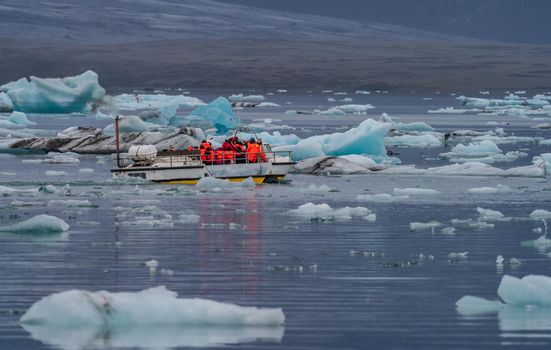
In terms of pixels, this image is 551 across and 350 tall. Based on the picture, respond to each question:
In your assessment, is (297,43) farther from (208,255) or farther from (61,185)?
(208,255)

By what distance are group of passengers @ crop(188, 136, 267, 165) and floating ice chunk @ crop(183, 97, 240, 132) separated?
14394mm

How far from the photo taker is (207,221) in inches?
690

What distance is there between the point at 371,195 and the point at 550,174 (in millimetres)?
5911

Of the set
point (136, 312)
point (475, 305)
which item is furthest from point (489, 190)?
point (136, 312)

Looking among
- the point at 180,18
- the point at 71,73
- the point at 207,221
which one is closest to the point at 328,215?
the point at 207,221

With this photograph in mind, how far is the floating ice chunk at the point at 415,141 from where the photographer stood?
33.9 meters

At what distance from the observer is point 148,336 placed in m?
9.39

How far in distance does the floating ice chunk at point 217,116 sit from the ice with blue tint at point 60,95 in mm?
6688

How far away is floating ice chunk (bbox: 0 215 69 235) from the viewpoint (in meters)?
15.8

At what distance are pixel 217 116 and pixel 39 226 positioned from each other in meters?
22.4

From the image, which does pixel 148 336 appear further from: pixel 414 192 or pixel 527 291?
pixel 414 192

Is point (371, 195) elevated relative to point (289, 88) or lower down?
lower down

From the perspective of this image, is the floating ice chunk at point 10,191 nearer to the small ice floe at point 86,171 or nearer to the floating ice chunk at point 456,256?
the small ice floe at point 86,171

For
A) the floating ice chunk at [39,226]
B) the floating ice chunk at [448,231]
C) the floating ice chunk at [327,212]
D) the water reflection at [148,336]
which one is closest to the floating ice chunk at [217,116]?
the floating ice chunk at [327,212]
